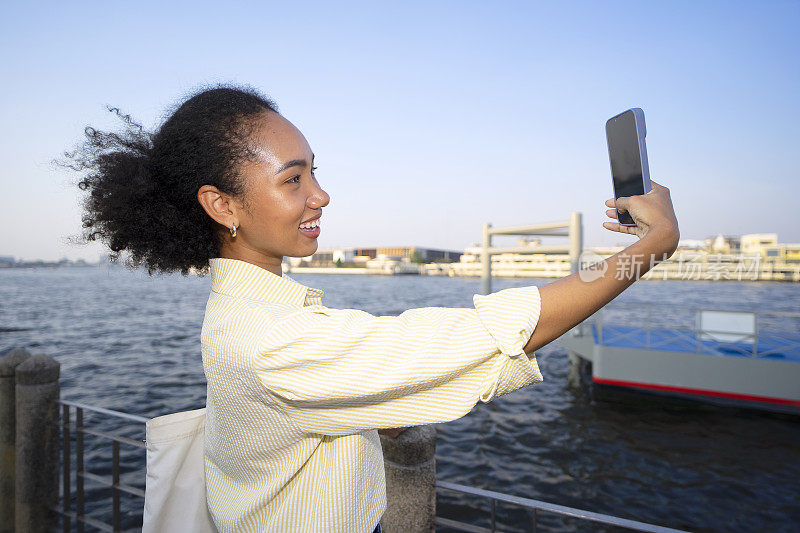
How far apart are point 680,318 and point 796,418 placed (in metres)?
23.4

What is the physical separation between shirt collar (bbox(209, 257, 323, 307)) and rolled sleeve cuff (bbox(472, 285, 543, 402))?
20.1 inches

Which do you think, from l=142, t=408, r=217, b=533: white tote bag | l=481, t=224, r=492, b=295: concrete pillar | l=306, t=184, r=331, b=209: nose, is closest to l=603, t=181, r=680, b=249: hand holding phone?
l=306, t=184, r=331, b=209: nose

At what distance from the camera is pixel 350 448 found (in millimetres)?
1010

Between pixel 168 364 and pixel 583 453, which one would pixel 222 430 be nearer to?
pixel 583 453

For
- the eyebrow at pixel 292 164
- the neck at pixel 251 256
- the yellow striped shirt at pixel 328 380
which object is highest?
the eyebrow at pixel 292 164

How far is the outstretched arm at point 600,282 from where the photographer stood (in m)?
0.72

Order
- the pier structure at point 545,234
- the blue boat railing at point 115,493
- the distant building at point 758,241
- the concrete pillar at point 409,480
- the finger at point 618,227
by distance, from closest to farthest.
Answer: the finger at point 618,227 → the blue boat railing at point 115,493 → the concrete pillar at point 409,480 → the pier structure at point 545,234 → the distant building at point 758,241

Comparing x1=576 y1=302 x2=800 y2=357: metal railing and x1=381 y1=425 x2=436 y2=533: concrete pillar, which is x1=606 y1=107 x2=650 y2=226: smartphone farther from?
x1=576 y1=302 x2=800 y2=357: metal railing

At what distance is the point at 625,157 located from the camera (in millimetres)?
1103

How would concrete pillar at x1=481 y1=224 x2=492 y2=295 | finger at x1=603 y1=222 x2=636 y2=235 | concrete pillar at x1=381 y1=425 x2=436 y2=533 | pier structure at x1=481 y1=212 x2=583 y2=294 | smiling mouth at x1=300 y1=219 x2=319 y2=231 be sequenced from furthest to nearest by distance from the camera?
concrete pillar at x1=481 y1=224 x2=492 y2=295, pier structure at x1=481 y1=212 x2=583 y2=294, concrete pillar at x1=381 y1=425 x2=436 y2=533, smiling mouth at x1=300 y1=219 x2=319 y2=231, finger at x1=603 y1=222 x2=636 y2=235

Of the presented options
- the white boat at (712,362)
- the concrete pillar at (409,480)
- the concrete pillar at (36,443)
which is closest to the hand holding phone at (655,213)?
the concrete pillar at (409,480)

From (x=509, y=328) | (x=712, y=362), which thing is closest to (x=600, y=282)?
(x=509, y=328)

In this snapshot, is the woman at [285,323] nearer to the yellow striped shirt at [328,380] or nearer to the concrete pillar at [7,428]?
the yellow striped shirt at [328,380]

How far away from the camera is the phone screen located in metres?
1.05
